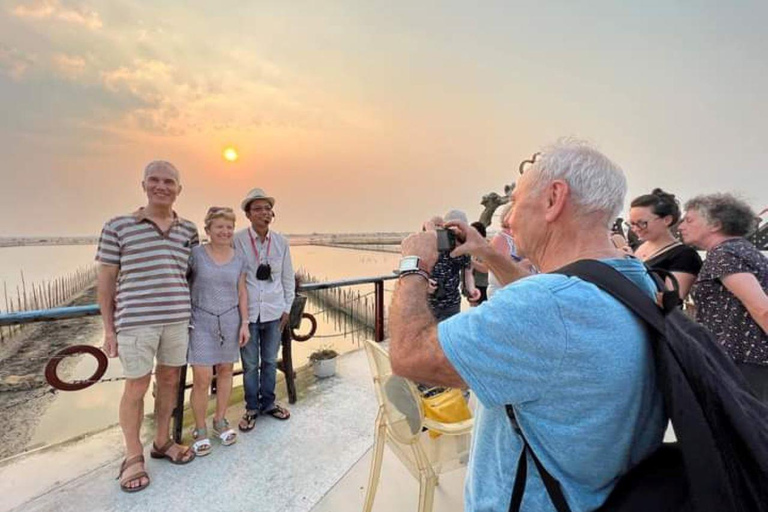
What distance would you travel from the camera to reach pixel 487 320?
0.66 meters

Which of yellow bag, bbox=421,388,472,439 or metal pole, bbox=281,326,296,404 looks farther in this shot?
metal pole, bbox=281,326,296,404

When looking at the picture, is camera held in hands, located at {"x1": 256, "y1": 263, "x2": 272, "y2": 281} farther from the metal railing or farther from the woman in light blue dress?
the metal railing

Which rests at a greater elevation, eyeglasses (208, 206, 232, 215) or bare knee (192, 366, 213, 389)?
eyeglasses (208, 206, 232, 215)

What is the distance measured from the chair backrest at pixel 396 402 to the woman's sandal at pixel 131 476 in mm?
1565

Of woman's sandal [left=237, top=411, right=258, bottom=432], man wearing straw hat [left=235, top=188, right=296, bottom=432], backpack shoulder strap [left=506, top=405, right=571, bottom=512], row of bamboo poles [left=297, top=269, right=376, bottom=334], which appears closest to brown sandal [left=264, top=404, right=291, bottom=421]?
man wearing straw hat [left=235, top=188, right=296, bottom=432]

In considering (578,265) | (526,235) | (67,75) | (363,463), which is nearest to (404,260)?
(526,235)

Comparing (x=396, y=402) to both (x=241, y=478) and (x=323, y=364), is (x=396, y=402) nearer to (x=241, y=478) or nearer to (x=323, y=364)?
(x=241, y=478)

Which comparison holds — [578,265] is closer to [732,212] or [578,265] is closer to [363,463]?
[732,212]

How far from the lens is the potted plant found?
139 inches

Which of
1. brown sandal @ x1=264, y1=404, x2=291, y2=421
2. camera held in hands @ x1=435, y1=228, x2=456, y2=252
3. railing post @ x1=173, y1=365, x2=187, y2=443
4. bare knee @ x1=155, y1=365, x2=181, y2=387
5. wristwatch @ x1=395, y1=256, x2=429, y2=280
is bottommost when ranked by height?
brown sandal @ x1=264, y1=404, x2=291, y2=421

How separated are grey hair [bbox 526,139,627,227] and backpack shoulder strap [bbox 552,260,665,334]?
0.18m

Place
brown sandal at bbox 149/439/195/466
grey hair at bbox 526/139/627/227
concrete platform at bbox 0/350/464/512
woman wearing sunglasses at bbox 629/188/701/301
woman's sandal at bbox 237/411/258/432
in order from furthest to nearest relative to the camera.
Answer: woman's sandal at bbox 237/411/258/432 < brown sandal at bbox 149/439/195/466 < woman wearing sunglasses at bbox 629/188/701/301 < concrete platform at bbox 0/350/464/512 < grey hair at bbox 526/139/627/227

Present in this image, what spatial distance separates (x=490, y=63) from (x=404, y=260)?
7.77 m

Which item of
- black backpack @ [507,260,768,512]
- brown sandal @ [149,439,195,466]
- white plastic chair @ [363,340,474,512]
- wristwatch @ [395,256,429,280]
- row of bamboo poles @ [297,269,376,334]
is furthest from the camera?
row of bamboo poles @ [297,269,376,334]
